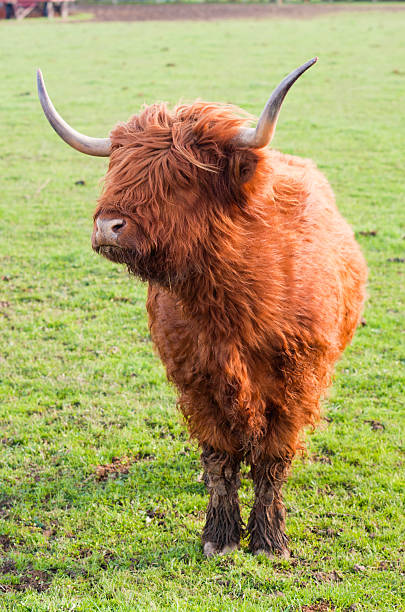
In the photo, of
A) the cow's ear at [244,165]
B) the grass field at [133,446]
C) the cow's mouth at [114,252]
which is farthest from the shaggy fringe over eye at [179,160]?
the grass field at [133,446]

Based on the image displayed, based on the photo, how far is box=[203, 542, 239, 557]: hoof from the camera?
4.18 metres

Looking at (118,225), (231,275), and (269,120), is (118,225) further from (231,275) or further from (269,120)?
(269,120)

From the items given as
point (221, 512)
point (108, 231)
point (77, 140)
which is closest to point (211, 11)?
point (77, 140)

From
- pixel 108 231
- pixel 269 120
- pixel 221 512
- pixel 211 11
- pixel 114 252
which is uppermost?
pixel 211 11

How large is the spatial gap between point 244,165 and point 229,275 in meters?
0.54

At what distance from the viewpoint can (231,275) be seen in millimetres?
3385

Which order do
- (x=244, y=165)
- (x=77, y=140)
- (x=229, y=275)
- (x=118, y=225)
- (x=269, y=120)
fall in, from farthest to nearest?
(x=77, y=140) < (x=229, y=275) < (x=244, y=165) < (x=118, y=225) < (x=269, y=120)

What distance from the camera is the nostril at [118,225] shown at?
3053 millimetres

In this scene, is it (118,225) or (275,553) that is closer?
(118,225)

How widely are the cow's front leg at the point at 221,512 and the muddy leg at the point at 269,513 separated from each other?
0.42 ft

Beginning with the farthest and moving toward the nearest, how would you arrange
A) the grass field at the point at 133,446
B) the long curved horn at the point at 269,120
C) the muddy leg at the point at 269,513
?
the muddy leg at the point at 269,513
the grass field at the point at 133,446
the long curved horn at the point at 269,120

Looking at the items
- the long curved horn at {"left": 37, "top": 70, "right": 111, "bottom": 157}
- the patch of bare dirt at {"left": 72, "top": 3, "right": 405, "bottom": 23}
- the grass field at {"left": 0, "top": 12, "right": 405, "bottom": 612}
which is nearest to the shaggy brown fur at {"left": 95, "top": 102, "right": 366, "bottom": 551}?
the long curved horn at {"left": 37, "top": 70, "right": 111, "bottom": 157}

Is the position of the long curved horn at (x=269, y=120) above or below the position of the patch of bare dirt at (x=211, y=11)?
below

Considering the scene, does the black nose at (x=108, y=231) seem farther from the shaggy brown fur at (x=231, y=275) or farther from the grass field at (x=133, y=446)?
the grass field at (x=133, y=446)
